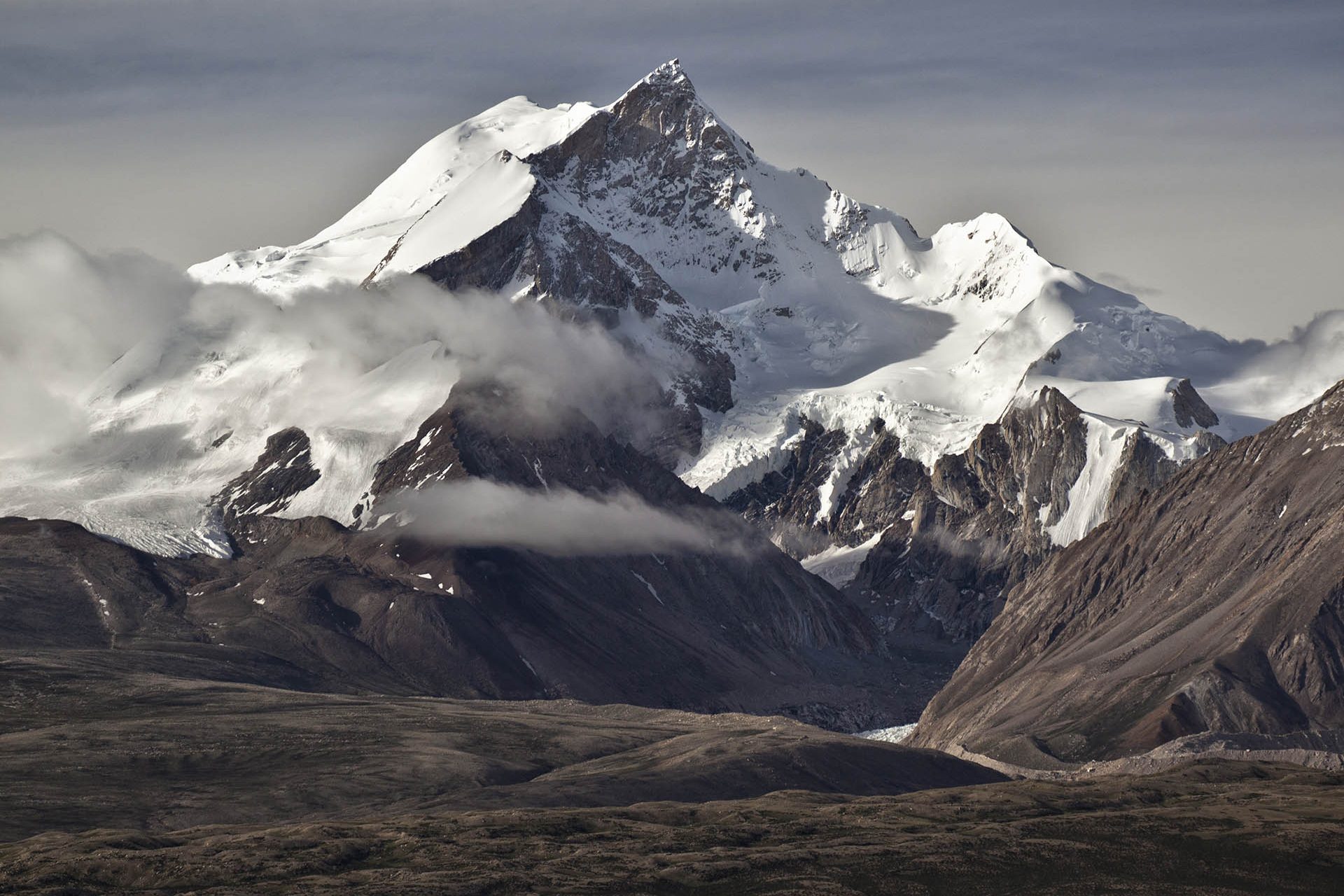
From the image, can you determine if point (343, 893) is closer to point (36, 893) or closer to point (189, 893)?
point (189, 893)

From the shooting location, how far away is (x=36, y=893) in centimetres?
19875

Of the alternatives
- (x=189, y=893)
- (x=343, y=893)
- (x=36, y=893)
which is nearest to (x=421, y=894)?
(x=343, y=893)

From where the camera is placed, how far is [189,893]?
655 ft

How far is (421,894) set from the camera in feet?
653

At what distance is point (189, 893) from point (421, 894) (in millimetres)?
19665

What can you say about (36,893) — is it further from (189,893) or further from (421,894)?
(421,894)

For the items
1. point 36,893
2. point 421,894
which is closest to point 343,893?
point 421,894

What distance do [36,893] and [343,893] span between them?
25755mm

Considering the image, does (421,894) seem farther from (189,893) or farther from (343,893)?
(189,893)

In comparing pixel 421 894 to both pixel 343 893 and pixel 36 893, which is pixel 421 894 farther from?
pixel 36 893

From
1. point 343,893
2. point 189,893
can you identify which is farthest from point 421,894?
point 189,893

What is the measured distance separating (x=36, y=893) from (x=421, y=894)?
32.3 m

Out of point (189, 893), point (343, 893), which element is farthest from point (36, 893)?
point (343, 893)

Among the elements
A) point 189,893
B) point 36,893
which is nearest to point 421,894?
point 189,893
